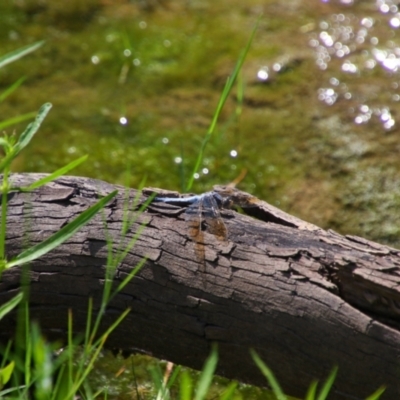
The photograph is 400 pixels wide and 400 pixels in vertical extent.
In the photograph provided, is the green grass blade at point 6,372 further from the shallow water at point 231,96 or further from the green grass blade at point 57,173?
the shallow water at point 231,96

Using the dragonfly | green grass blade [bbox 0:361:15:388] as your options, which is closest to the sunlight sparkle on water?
the dragonfly

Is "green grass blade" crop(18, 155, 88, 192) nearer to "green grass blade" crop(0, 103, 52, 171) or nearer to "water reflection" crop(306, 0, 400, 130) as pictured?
"green grass blade" crop(0, 103, 52, 171)

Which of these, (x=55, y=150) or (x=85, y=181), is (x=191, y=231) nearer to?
(x=85, y=181)

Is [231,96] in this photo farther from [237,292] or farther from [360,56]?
[237,292]

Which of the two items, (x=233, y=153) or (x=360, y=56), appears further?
(x=360, y=56)

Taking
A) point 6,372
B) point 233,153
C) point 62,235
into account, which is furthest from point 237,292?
point 233,153

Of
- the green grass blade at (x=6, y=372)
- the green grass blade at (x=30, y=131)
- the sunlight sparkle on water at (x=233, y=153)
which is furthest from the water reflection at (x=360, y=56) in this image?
the green grass blade at (x=6, y=372)
